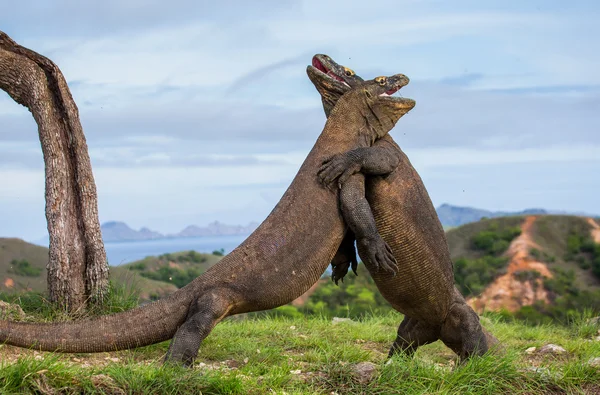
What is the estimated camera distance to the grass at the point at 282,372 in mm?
5527

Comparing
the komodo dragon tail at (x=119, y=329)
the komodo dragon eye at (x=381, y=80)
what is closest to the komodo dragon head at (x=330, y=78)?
the komodo dragon eye at (x=381, y=80)

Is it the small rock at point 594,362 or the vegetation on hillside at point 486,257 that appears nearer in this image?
the small rock at point 594,362

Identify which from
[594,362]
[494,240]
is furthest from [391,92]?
[494,240]

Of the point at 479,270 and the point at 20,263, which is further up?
the point at 20,263

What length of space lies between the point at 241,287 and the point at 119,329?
110 centimetres

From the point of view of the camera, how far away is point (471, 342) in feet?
24.2

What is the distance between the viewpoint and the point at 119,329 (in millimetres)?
6543

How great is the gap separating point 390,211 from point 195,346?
2040 millimetres

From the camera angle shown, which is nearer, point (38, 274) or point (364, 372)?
point (364, 372)

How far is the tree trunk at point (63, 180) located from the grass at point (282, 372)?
5.06 feet

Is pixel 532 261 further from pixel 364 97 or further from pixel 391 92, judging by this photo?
pixel 364 97

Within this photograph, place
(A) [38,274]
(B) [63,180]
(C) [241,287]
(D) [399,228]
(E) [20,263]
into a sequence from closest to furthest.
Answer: (C) [241,287], (D) [399,228], (B) [63,180], (A) [38,274], (E) [20,263]

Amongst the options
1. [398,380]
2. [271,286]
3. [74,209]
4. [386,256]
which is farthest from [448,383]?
[74,209]

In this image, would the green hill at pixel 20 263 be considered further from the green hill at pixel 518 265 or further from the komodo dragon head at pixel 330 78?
the green hill at pixel 518 265
